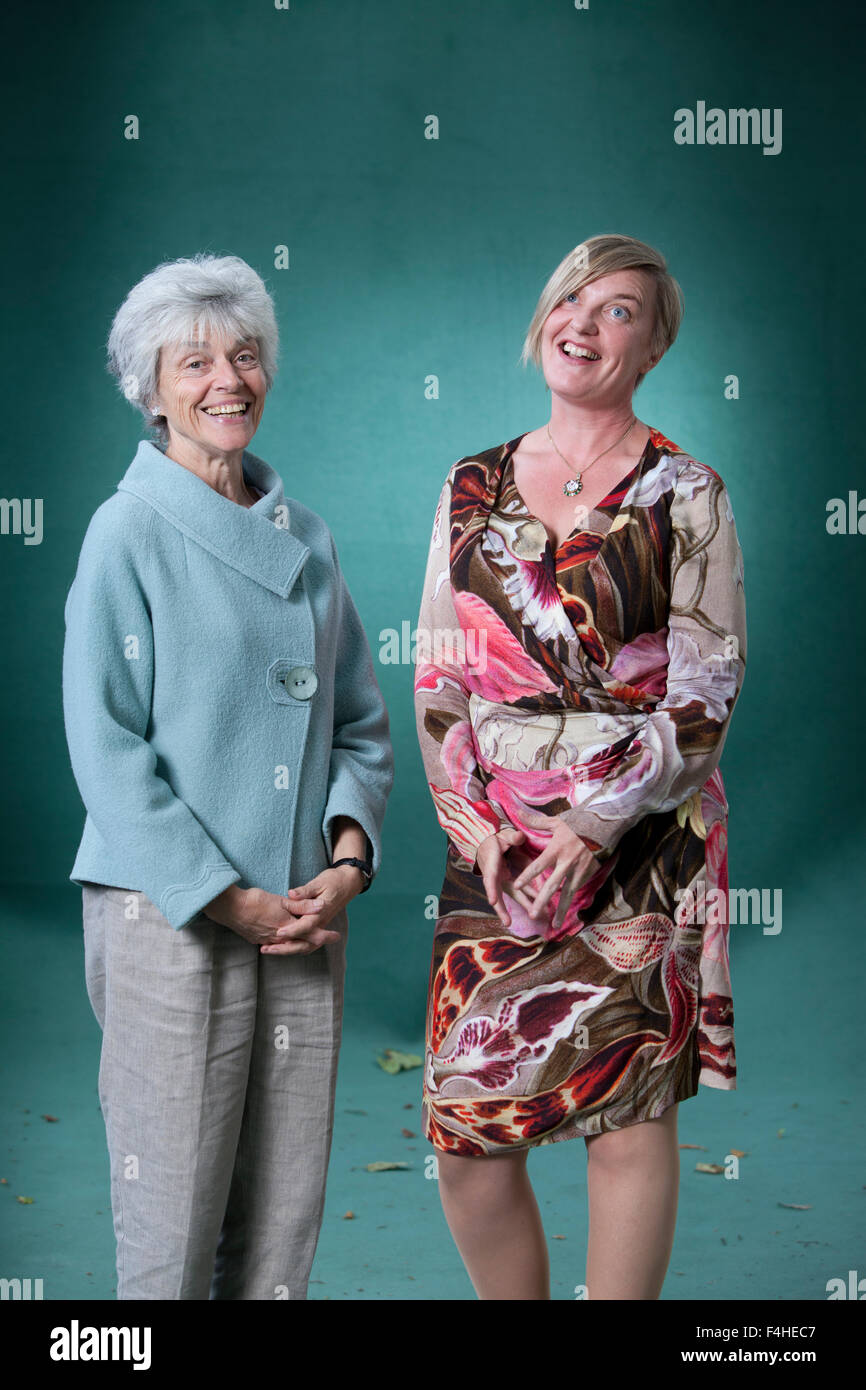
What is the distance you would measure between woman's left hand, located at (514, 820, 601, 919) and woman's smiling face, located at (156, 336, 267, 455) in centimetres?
74

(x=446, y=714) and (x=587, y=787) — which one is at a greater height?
(x=446, y=714)

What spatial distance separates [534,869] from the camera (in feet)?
7.54

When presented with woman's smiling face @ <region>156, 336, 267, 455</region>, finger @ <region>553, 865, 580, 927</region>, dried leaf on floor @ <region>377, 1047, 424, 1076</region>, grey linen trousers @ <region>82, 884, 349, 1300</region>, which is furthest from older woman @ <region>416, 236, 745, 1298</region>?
dried leaf on floor @ <region>377, 1047, 424, 1076</region>

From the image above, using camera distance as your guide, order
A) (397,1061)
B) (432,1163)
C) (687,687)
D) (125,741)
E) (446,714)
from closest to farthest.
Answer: (125,741) → (687,687) → (446,714) → (432,1163) → (397,1061)

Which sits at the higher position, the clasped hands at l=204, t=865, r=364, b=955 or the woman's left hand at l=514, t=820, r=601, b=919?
the woman's left hand at l=514, t=820, r=601, b=919

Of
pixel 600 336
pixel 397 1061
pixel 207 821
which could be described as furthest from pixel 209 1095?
pixel 397 1061

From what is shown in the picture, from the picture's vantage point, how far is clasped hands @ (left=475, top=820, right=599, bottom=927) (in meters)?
2.27

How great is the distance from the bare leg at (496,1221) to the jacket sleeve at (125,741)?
672 mm

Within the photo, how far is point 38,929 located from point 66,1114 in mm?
1287

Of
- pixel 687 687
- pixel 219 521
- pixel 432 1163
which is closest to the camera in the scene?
pixel 219 521

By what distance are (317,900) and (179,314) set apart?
0.87 meters

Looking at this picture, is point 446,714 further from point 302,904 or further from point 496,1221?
point 496,1221

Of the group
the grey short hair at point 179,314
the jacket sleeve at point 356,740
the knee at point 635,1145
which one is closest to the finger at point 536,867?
the jacket sleeve at point 356,740

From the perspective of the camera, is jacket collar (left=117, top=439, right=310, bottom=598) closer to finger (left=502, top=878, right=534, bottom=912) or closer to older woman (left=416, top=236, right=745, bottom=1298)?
older woman (left=416, top=236, right=745, bottom=1298)
